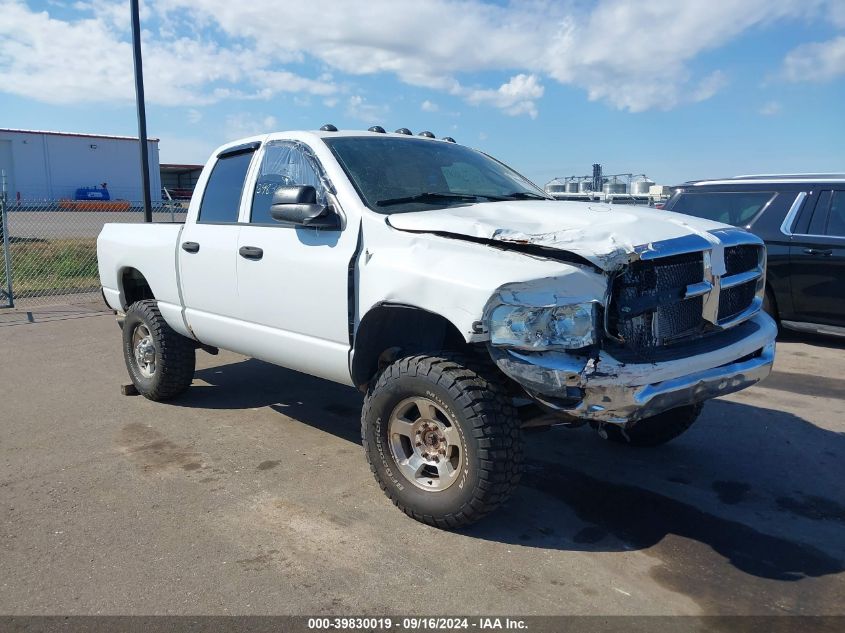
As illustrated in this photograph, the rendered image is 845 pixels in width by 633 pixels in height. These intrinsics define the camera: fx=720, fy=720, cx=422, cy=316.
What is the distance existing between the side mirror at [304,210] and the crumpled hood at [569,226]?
40cm

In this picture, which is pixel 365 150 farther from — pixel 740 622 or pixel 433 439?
pixel 740 622

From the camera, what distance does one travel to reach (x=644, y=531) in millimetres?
3668

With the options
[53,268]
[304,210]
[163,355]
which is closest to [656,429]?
[304,210]

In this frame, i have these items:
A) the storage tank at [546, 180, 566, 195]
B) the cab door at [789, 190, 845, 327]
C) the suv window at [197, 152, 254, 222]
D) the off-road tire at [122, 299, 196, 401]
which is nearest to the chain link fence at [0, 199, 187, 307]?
the off-road tire at [122, 299, 196, 401]

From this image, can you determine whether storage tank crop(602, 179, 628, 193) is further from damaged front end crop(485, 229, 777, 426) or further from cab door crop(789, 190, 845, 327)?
damaged front end crop(485, 229, 777, 426)

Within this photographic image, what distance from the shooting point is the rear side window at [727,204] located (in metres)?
8.45

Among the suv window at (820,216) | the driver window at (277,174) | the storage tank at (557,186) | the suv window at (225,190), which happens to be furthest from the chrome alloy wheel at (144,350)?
the storage tank at (557,186)

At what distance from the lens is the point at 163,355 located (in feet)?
18.4

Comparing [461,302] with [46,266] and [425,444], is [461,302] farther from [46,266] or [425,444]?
[46,266]

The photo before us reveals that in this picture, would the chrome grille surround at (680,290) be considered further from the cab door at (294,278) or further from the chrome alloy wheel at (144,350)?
the chrome alloy wheel at (144,350)

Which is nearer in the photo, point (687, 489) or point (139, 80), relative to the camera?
point (687, 489)

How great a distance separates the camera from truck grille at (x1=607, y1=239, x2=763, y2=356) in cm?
330

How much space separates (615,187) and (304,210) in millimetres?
11928

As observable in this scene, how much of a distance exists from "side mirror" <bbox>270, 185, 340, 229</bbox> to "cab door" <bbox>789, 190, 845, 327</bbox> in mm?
6052
